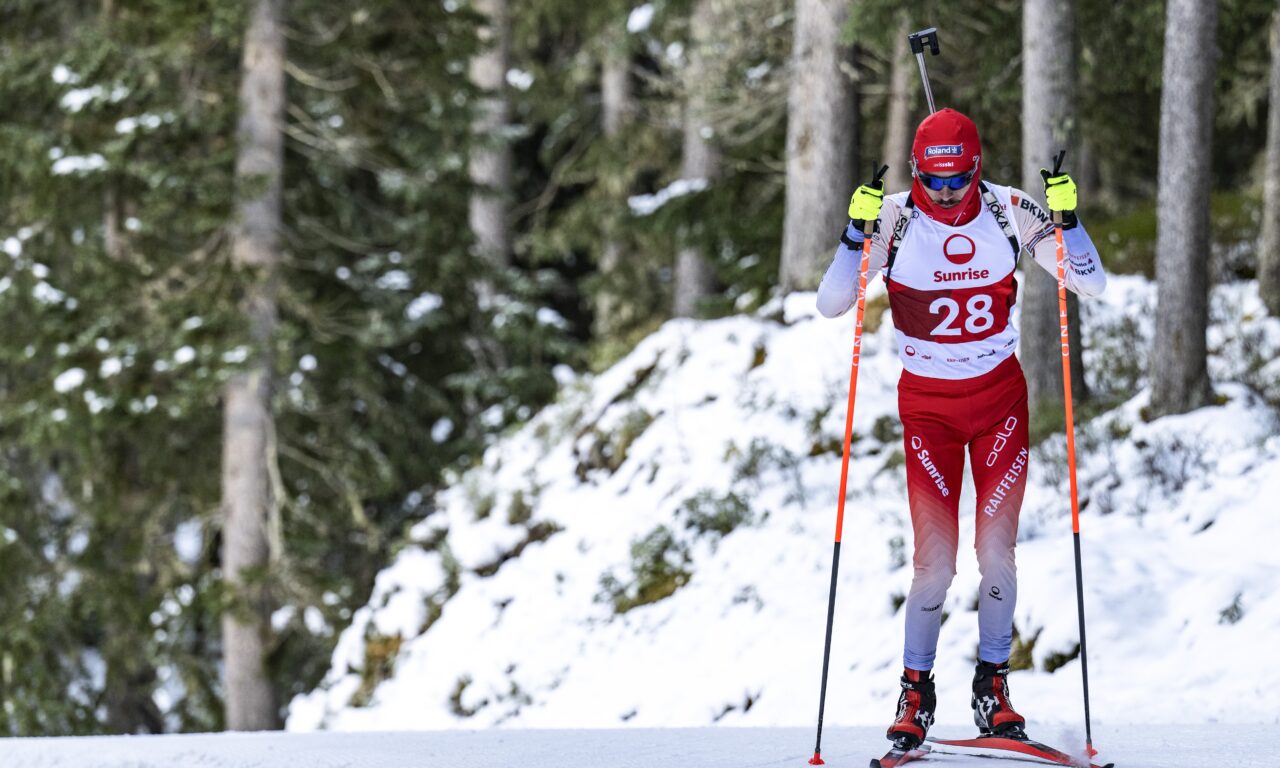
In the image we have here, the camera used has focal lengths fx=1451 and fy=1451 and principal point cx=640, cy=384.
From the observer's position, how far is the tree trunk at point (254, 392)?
50.4 feet

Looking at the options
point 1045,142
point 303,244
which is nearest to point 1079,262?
point 1045,142

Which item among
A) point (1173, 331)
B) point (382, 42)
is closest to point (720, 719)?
point (1173, 331)

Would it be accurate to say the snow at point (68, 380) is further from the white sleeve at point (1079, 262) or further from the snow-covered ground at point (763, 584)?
the white sleeve at point (1079, 262)

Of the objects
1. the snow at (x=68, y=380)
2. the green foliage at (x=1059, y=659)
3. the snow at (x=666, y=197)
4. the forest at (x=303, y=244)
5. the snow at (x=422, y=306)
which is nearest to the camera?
the green foliage at (x=1059, y=659)

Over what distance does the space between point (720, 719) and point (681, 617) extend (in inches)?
59.6

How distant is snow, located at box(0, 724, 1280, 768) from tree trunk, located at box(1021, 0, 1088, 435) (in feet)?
15.7

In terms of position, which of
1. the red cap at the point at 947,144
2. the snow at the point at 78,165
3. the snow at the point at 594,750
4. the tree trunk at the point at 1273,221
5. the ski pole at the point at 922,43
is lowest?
the snow at the point at 594,750

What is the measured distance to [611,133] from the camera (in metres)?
23.1

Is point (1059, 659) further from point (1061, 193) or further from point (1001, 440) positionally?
point (1061, 193)

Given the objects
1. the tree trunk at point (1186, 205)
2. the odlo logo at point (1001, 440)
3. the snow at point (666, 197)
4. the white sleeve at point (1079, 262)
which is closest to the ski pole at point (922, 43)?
the white sleeve at point (1079, 262)

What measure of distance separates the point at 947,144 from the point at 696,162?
14.6 metres

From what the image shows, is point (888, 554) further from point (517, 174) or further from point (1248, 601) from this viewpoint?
point (517, 174)

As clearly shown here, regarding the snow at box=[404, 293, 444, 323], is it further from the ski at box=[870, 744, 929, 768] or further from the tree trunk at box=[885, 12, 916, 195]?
the ski at box=[870, 744, 929, 768]

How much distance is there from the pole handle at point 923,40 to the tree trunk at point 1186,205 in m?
4.76
